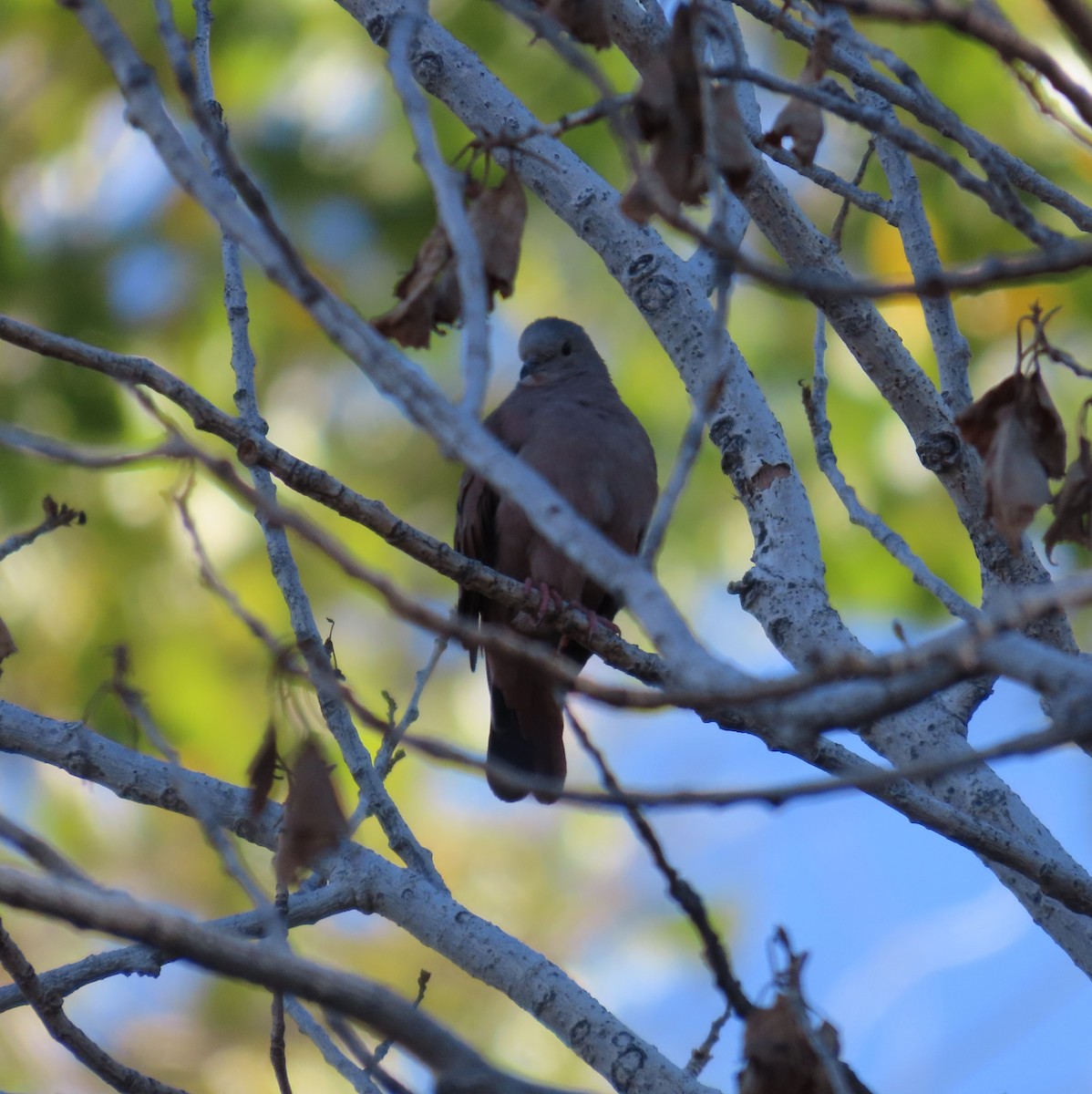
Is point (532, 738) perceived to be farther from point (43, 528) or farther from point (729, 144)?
point (729, 144)

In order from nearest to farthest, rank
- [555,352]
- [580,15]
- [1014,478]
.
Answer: [1014,478]
[580,15]
[555,352]

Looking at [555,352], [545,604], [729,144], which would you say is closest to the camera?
[729,144]

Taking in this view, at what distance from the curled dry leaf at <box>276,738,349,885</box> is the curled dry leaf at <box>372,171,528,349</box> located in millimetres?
698

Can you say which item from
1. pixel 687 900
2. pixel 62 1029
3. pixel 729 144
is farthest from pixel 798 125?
Result: pixel 62 1029

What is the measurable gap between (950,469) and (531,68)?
4.16 metres

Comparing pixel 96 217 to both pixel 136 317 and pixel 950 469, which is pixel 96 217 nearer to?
pixel 136 317

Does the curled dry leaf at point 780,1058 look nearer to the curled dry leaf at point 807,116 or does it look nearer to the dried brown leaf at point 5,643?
the curled dry leaf at point 807,116

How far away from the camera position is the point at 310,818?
2.22 metres

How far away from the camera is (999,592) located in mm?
3199

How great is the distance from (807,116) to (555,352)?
3338 mm

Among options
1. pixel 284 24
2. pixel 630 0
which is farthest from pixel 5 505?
pixel 630 0

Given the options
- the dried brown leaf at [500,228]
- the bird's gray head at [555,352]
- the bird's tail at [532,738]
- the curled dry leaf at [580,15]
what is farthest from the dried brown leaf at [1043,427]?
the bird's gray head at [555,352]

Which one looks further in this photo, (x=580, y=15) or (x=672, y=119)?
(x=580, y=15)

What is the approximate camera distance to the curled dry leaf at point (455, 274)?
2.29 meters
